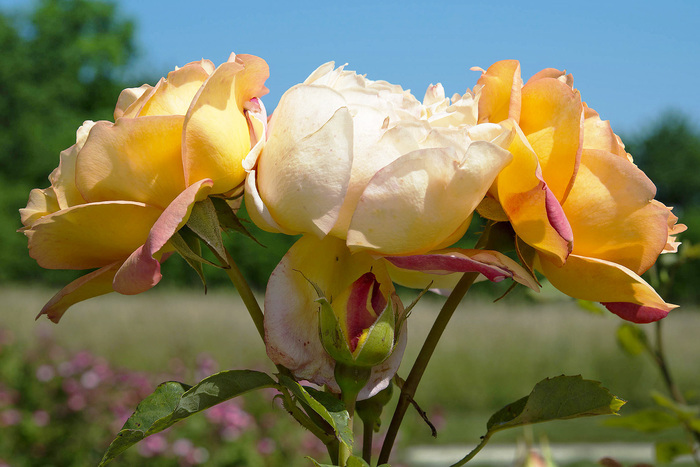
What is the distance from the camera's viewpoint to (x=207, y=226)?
1.29ft

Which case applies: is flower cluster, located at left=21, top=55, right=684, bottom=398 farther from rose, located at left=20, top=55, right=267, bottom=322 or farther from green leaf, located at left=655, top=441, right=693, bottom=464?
green leaf, located at left=655, top=441, right=693, bottom=464

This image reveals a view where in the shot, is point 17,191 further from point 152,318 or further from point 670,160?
point 670,160

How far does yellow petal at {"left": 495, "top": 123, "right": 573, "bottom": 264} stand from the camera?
36cm

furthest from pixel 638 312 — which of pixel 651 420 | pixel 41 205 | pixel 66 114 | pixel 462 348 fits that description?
pixel 66 114

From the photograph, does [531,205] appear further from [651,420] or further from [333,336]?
[651,420]

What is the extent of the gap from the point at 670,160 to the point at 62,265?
20.3 meters

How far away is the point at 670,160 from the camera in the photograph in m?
18.5

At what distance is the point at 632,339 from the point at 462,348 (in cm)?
520

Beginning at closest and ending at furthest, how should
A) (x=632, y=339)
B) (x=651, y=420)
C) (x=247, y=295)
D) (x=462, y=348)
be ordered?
(x=247, y=295) → (x=651, y=420) → (x=632, y=339) → (x=462, y=348)

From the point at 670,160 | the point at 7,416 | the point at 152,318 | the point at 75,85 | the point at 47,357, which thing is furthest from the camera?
the point at 670,160

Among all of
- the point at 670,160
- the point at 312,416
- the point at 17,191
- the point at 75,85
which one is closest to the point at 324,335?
the point at 312,416

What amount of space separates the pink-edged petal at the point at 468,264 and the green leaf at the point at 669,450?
67cm

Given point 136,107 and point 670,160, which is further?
point 670,160

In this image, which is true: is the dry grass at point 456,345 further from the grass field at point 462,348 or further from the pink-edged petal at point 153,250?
the pink-edged petal at point 153,250
